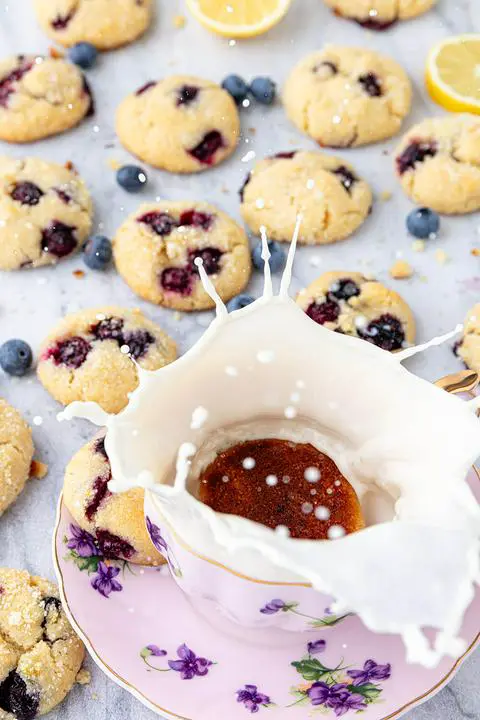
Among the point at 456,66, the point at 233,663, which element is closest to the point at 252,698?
the point at 233,663

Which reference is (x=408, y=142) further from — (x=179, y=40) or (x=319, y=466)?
(x=319, y=466)

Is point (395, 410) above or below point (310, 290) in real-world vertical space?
above

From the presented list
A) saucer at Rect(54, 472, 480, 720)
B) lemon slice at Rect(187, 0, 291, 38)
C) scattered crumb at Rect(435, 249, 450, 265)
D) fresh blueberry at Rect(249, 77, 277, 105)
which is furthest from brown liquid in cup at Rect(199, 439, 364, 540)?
lemon slice at Rect(187, 0, 291, 38)

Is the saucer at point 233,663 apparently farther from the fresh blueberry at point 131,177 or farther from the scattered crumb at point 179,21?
the scattered crumb at point 179,21

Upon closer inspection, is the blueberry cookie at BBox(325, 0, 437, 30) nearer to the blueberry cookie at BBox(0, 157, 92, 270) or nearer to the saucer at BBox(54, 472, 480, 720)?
the blueberry cookie at BBox(0, 157, 92, 270)

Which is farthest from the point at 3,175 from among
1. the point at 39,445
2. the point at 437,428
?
the point at 437,428

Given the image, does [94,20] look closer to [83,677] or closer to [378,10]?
[378,10]
